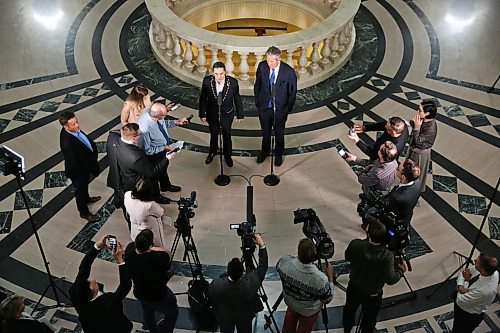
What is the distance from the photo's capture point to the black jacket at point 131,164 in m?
5.30

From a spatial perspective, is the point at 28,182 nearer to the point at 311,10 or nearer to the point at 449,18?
the point at 311,10

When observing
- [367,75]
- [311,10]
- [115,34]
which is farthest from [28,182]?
[311,10]

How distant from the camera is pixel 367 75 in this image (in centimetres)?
850

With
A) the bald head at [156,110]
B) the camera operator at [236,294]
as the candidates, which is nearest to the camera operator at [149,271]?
the camera operator at [236,294]

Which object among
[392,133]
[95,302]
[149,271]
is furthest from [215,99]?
[95,302]

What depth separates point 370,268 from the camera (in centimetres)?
441

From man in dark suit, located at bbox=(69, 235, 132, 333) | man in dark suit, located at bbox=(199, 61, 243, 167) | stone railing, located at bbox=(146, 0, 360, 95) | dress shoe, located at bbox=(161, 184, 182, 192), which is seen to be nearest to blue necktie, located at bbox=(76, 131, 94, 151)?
dress shoe, located at bbox=(161, 184, 182, 192)

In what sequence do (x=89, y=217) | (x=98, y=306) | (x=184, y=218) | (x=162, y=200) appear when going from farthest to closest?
1. (x=162, y=200)
2. (x=89, y=217)
3. (x=184, y=218)
4. (x=98, y=306)

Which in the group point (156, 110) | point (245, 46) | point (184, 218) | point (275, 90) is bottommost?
point (184, 218)

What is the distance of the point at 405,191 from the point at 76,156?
3.17 m

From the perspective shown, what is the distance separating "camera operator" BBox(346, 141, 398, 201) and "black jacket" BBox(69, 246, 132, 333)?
246 cm

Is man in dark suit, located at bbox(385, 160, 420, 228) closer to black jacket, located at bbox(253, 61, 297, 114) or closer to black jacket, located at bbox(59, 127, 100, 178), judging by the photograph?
black jacket, located at bbox(253, 61, 297, 114)

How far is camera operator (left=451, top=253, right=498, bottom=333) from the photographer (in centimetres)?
428

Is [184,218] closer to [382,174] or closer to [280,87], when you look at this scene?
[382,174]
